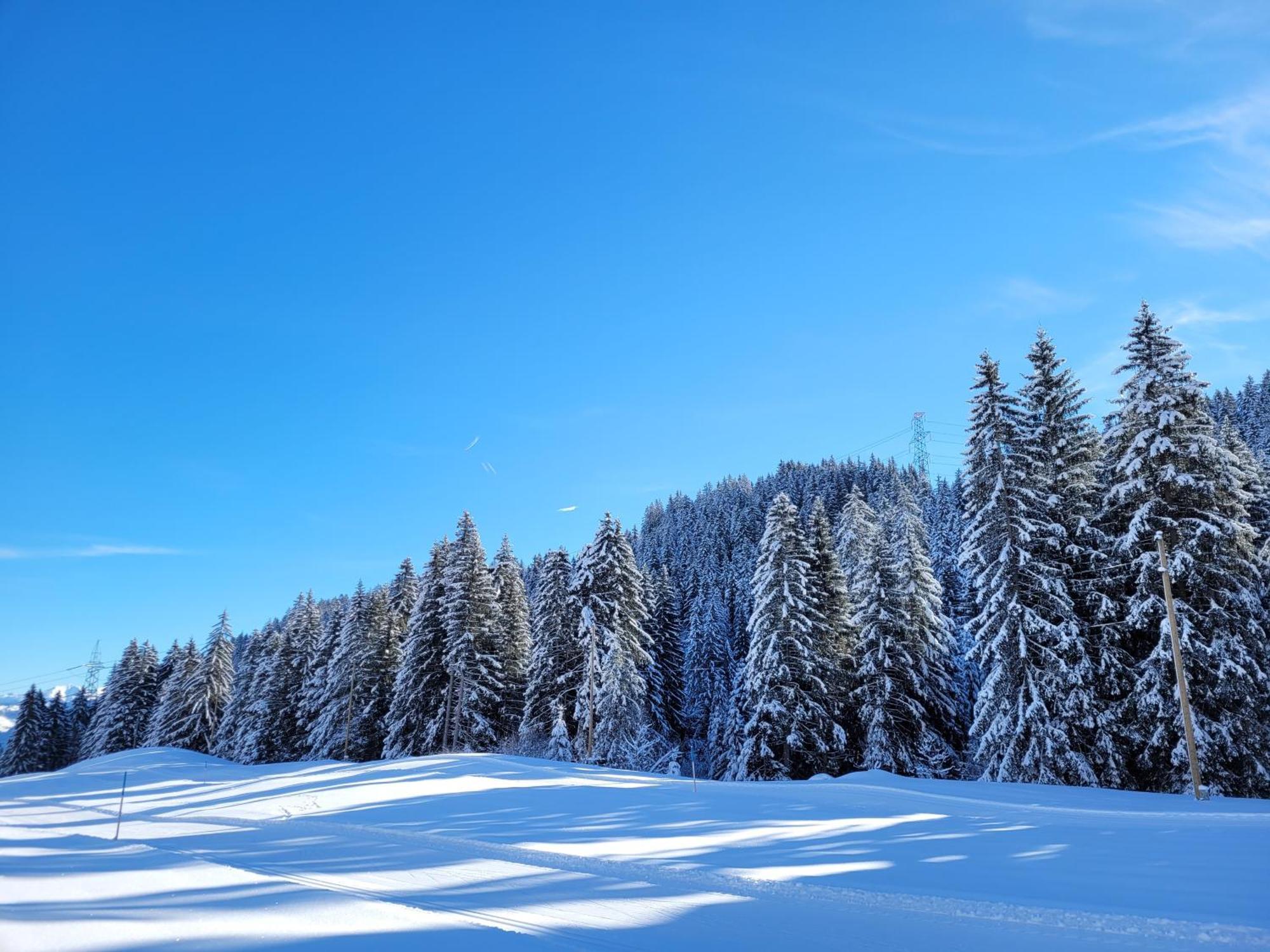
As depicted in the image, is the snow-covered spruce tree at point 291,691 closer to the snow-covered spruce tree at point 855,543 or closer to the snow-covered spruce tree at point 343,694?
the snow-covered spruce tree at point 343,694

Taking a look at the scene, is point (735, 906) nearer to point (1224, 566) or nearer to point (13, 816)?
point (13, 816)

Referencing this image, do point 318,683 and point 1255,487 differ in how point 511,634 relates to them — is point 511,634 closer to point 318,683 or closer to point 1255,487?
point 318,683

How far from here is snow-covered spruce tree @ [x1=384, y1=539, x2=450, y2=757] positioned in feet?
126

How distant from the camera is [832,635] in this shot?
32.9 metres

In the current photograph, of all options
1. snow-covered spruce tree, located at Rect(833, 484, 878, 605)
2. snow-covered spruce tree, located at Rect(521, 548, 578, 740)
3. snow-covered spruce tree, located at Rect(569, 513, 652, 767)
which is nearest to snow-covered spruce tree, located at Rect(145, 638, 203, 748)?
snow-covered spruce tree, located at Rect(521, 548, 578, 740)

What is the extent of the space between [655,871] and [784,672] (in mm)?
21660

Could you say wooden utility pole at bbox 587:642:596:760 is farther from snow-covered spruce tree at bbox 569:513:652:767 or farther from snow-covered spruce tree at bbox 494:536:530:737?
snow-covered spruce tree at bbox 494:536:530:737

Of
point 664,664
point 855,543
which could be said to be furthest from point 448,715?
point 855,543

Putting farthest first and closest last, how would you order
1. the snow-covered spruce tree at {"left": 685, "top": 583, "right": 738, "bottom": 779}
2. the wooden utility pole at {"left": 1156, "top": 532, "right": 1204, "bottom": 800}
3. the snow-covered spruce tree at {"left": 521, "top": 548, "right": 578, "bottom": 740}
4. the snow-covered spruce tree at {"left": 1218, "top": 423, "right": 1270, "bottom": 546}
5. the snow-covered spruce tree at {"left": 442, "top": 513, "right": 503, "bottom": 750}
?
the snow-covered spruce tree at {"left": 685, "top": 583, "right": 738, "bottom": 779} < the snow-covered spruce tree at {"left": 442, "top": 513, "right": 503, "bottom": 750} < the snow-covered spruce tree at {"left": 521, "top": 548, "right": 578, "bottom": 740} < the snow-covered spruce tree at {"left": 1218, "top": 423, "right": 1270, "bottom": 546} < the wooden utility pole at {"left": 1156, "top": 532, "right": 1204, "bottom": 800}

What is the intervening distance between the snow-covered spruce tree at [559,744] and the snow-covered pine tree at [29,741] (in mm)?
53705

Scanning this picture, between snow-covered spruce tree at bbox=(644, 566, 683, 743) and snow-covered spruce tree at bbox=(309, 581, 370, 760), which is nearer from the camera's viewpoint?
snow-covered spruce tree at bbox=(644, 566, 683, 743)

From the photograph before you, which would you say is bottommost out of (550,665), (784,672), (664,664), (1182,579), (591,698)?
(591,698)

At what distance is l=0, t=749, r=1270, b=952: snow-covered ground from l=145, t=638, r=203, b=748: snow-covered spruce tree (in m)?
40.9

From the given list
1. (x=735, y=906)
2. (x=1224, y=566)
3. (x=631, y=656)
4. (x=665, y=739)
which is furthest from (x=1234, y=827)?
(x=665, y=739)
